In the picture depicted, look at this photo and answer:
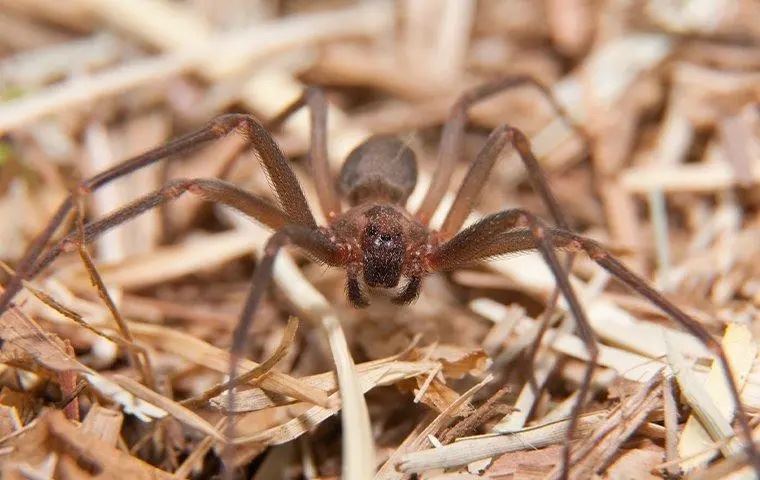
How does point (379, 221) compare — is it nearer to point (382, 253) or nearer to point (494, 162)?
point (382, 253)

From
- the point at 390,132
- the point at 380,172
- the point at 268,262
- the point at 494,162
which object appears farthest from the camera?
the point at 390,132

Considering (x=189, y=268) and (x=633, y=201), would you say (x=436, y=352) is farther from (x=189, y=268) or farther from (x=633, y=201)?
(x=633, y=201)

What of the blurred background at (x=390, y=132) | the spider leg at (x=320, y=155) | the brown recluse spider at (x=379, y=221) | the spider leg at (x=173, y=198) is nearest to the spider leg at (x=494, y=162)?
the brown recluse spider at (x=379, y=221)

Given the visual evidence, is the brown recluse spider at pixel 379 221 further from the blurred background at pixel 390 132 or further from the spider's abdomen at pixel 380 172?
the blurred background at pixel 390 132

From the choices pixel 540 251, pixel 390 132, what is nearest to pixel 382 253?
pixel 540 251

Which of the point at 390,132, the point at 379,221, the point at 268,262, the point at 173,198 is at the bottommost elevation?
the point at 268,262

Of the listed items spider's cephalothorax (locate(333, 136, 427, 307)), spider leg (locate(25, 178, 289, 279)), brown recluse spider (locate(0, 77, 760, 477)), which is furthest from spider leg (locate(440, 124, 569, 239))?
spider leg (locate(25, 178, 289, 279))

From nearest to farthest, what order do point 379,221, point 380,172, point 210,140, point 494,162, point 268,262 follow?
1. point 268,262
2. point 210,140
3. point 379,221
4. point 494,162
5. point 380,172

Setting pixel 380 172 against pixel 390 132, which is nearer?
pixel 380 172
